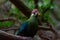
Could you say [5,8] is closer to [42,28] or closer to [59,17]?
[42,28]

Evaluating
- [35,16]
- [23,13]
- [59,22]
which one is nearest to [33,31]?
[35,16]

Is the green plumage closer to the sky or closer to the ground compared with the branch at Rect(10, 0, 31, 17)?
closer to the ground

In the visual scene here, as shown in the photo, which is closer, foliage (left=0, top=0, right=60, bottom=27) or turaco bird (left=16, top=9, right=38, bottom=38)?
turaco bird (left=16, top=9, right=38, bottom=38)

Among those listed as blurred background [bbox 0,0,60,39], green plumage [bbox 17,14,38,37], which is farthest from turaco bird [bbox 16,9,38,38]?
blurred background [bbox 0,0,60,39]

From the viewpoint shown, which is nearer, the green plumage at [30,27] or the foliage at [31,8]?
the green plumage at [30,27]

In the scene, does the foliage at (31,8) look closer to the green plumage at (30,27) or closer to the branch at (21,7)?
the branch at (21,7)

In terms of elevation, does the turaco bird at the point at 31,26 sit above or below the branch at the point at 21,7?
below

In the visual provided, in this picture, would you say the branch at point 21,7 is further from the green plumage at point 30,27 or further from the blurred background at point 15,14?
the green plumage at point 30,27

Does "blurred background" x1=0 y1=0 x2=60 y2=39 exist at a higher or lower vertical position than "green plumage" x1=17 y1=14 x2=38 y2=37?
higher

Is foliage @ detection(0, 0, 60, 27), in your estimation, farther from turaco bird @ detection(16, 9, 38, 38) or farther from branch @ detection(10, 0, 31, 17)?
turaco bird @ detection(16, 9, 38, 38)

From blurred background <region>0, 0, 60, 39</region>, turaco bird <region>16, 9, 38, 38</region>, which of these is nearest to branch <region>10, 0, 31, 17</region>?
blurred background <region>0, 0, 60, 39</region>

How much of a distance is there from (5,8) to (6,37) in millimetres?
1599

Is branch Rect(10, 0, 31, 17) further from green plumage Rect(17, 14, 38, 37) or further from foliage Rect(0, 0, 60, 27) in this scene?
green plumage Rect(17, 14, 38, 37)

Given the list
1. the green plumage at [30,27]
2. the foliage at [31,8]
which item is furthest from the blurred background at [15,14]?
the green plumage at [30,27]
